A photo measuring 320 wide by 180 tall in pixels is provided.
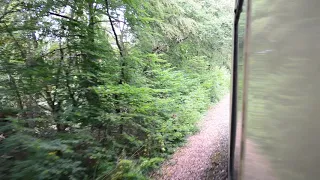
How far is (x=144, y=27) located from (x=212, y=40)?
6.54 meters

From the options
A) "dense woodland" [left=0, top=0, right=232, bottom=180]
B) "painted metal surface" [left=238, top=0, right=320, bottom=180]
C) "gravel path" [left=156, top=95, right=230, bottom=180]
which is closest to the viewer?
"painted metal surface" [left=238, top=0, right=320, bottom=180]

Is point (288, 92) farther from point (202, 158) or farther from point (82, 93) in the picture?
point (202, 158)

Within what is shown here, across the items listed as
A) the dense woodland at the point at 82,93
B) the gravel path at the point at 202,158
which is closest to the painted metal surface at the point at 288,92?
the dense woodland at the point at 82,93

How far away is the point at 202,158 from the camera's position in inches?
269

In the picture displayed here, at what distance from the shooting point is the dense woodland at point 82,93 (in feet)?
10.9

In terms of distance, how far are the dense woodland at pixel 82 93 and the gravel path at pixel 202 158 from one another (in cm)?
48

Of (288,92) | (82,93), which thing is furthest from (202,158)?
(288,92)

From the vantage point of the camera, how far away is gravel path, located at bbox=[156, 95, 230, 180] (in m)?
5.80

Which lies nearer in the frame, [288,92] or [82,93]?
[288,92]

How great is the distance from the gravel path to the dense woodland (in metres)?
0.48

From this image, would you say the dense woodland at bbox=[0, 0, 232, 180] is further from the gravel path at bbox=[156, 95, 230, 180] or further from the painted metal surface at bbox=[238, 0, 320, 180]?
the painted metal surface at bbox=[238, 0, 320, 180]

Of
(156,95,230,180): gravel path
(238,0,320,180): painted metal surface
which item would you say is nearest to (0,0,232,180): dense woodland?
(156,95,230,180): gravel path

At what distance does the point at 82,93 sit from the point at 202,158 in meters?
4.08

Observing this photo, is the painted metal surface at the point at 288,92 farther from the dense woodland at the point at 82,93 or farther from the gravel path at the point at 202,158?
the gravel path at the point at 202,158
